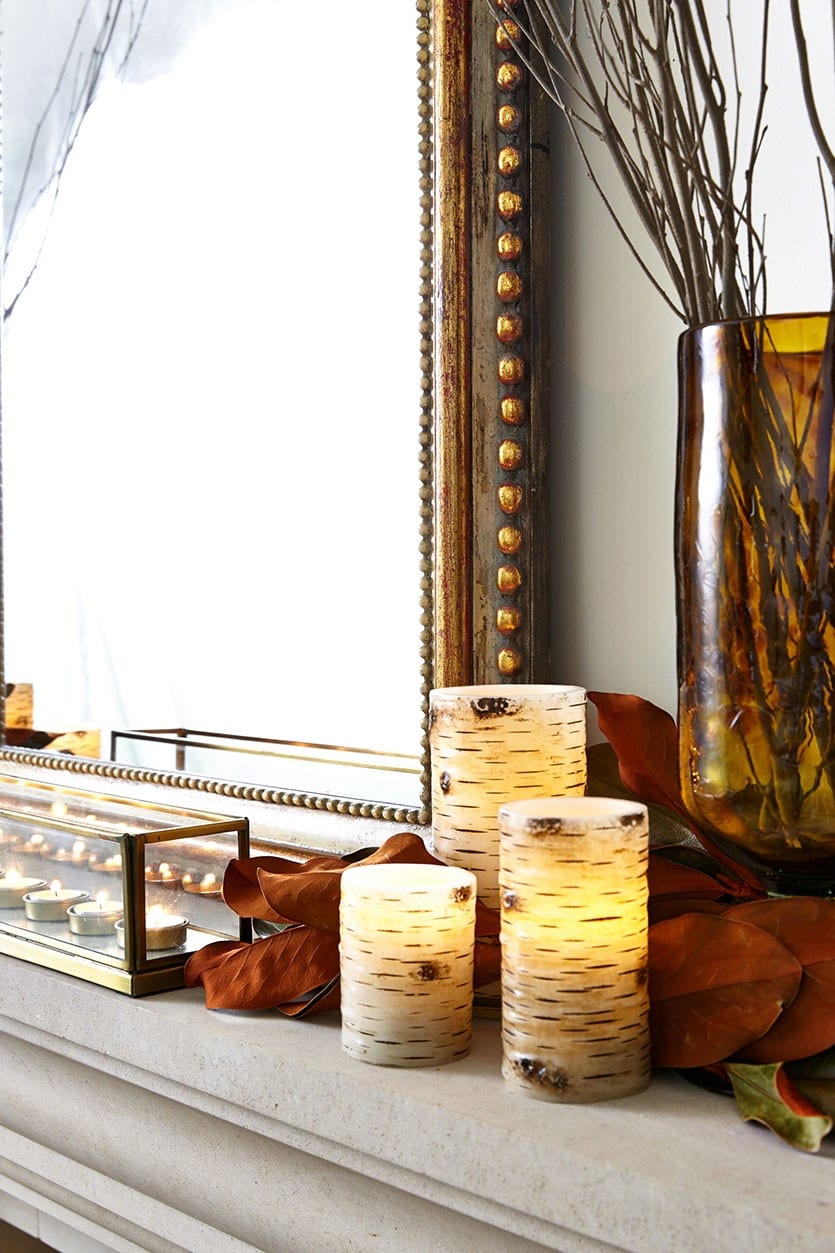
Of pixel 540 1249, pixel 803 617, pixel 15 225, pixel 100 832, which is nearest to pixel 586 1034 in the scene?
pixel 540 1249

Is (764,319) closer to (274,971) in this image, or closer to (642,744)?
(642,744)

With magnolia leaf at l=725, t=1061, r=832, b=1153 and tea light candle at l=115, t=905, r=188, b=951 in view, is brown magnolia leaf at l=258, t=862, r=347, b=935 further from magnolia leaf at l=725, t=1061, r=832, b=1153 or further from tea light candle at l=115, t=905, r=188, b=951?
magnolia leaf at l=725, t=1061, r=832, b=1153

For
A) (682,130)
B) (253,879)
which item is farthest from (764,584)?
(253,879)

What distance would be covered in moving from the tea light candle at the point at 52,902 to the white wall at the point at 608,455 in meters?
0.33

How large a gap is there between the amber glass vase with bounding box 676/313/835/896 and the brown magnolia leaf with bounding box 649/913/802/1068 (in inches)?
2.1

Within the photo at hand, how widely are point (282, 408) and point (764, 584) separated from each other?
0.49 meters

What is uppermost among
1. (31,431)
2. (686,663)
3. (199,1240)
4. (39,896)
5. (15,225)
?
(15,225)

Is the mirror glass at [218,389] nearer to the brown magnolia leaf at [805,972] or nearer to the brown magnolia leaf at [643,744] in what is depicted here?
the brown magnolia leaf at [643,744]

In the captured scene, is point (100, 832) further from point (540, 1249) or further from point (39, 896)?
point (540, 1249)

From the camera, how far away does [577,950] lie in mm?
497

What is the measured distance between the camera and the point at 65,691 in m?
1.16

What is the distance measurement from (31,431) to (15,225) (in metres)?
0.21

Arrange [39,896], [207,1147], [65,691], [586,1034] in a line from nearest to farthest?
1. [586,1034]
2. [207,1147]
3. [39,896]
4. [65,691]

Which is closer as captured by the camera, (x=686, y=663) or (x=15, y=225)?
(x=686, y=663)
